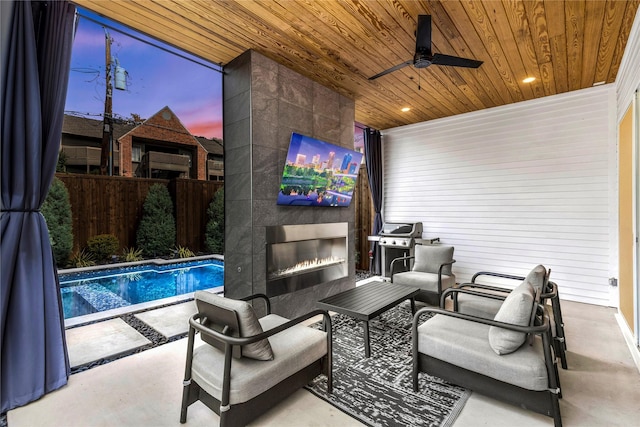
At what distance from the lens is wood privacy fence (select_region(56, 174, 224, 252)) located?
6.62m

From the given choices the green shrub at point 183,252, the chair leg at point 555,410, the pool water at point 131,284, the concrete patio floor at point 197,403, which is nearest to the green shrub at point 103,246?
the pool water at point 131,284

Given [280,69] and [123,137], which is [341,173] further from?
[123,137]

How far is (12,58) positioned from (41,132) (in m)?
0.48

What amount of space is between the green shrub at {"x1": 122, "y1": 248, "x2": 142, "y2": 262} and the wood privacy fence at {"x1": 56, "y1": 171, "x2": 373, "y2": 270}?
0.16 meters

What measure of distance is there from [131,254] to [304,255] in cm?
548

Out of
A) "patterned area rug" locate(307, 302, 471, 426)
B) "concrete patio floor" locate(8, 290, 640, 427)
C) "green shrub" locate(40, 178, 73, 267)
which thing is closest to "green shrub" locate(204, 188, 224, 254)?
"green shrub" locate(40, 178, 73, 267)

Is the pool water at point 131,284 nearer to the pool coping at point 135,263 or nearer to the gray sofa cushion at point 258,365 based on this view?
the pool coping at point 135,263

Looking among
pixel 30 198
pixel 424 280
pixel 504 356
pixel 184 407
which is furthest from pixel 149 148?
pixel 504 356

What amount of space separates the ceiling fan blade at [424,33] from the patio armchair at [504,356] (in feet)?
6.82

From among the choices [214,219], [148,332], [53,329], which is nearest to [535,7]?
[53,329]

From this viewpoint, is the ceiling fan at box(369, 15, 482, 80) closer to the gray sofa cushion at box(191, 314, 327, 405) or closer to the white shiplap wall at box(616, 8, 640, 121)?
the white shiplap wall at box(616, 8, 640, 121)

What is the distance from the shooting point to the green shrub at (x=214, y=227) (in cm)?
832

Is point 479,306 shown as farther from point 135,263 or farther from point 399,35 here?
point 135,263

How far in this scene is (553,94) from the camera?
4.42 metres
